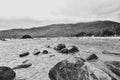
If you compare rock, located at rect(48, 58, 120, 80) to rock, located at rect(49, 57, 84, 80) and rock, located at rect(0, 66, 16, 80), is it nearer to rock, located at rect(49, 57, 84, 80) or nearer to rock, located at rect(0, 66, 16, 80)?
rock, located at rect(49, 57, 84, 80)

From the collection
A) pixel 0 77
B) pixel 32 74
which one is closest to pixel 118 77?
pixel 32 74

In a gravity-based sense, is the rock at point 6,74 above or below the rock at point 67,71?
below

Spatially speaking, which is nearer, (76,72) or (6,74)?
(76,72)

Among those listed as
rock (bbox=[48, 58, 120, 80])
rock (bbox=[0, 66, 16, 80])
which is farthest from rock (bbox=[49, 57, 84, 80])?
rock (bbox=[0, 66, 16, 80])

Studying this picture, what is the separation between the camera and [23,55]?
1320 centimetres

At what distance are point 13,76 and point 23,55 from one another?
23.0ft

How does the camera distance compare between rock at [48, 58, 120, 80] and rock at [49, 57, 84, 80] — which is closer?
rock at [48, 58, 120, 80]

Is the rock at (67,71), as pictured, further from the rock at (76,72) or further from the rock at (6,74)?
the rock at (6,74)

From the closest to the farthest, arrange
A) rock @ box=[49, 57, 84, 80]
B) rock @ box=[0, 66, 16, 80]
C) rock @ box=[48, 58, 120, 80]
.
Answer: rock @ box=[48, 58, 120, 80] < rock @ box=[49, 57, 84, 80] < rock @ box=[0, 66, 16, 80]

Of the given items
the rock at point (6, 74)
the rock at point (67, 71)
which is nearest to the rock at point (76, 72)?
the rock at point (67, 71)

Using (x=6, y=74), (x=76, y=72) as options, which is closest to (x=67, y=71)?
(x=76, y=72)

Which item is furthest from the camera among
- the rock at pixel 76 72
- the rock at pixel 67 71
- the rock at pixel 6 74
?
the rock at pixel 6 74

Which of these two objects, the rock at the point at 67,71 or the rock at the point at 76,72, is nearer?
the rock at the point at 76,72

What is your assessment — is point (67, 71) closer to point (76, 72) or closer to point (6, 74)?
point (76, 72)
